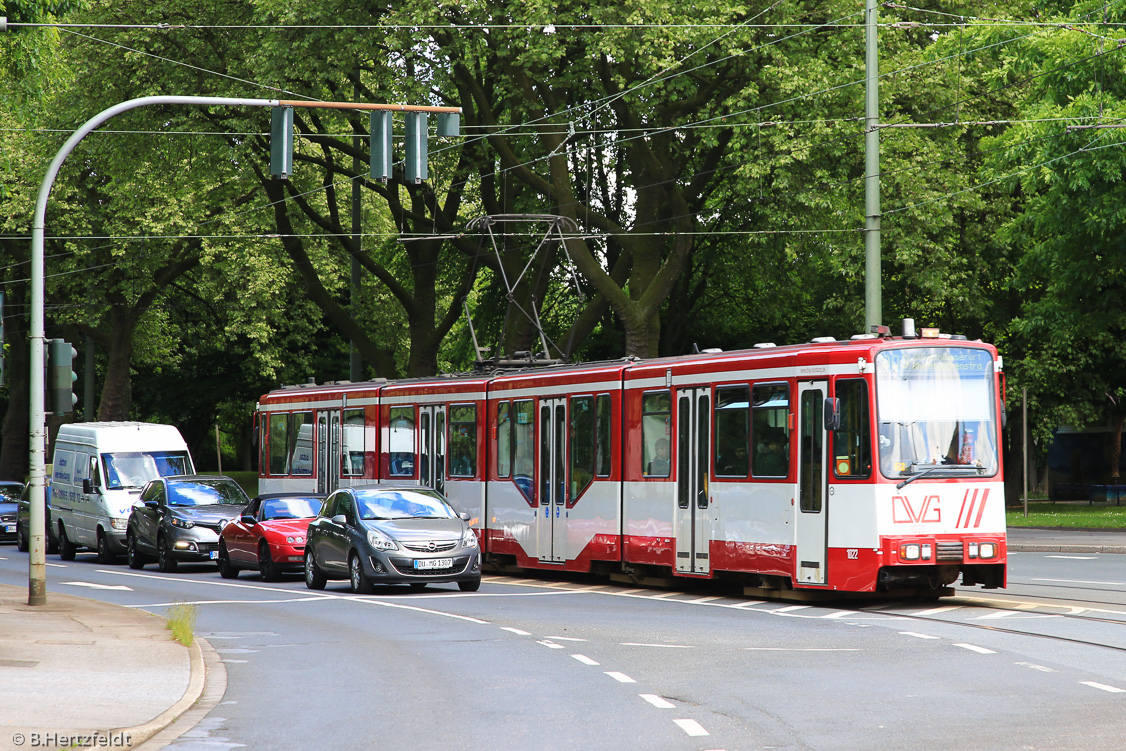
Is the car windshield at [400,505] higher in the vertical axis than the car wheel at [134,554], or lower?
higher

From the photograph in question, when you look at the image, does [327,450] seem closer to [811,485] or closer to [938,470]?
[811,485]

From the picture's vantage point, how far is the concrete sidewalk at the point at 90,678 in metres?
9.41

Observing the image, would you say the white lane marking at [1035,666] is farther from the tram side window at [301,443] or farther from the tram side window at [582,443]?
the tram side window at [301,443]

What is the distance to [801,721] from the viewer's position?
10.0m

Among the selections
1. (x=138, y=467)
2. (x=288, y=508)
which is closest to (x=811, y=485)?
(x=288, y=508)

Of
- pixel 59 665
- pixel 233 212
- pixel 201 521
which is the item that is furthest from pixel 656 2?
pixel 59 665

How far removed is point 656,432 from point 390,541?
4023mm

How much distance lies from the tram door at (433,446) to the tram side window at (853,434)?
35.4 ft

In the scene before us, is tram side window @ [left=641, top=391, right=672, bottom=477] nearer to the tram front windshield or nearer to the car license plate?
the car license plate

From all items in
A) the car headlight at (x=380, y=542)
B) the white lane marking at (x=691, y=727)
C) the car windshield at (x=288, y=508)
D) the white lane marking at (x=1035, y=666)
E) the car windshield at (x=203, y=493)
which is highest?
the car windshield at (x=203, y=493)

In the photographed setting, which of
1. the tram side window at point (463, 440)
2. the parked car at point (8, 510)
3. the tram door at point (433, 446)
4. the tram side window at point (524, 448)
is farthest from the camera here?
the parked car at point (8, 510)

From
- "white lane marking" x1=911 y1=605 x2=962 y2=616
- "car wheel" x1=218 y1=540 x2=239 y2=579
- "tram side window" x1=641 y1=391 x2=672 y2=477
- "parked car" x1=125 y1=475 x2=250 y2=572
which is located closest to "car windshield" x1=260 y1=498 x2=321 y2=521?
"car wheel" x1=218 y1=540 x2=239 y2=579

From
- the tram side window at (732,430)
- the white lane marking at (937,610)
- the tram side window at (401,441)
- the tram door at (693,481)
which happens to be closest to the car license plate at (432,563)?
the tram door at (693,481)

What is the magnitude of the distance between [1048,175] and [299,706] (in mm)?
24808
